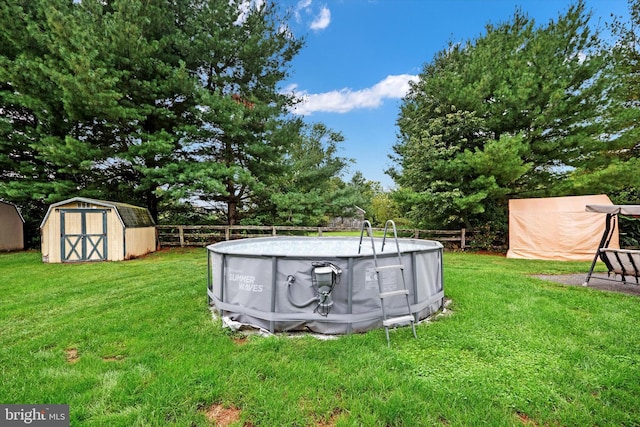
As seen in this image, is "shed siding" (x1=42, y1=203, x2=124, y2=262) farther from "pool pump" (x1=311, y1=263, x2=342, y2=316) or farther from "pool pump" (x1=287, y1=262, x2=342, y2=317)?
"pool pump" (x1=311, y1=263, x2=342, y2=316)

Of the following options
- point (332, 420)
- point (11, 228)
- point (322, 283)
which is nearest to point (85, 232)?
point (11, 228)

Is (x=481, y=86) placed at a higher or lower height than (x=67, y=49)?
lower

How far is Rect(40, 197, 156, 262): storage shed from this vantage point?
9.12 m

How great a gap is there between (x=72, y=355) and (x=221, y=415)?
211 cm

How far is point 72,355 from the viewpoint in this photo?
3.05 m

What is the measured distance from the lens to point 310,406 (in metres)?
2.19

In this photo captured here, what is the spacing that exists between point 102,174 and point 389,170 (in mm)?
13275

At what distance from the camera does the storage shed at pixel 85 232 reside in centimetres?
912

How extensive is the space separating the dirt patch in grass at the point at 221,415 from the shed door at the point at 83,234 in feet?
31.2

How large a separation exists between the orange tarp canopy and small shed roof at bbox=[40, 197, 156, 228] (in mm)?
13337

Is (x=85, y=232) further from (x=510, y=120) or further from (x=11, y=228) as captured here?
(x=510, y=120)

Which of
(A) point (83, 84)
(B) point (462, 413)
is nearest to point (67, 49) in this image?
(A) point (83, 84)

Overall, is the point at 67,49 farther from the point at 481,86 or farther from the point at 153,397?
the point at 481,86

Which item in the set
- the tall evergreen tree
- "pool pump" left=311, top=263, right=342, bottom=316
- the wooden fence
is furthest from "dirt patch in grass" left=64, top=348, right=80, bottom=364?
the tall evergreen tree
